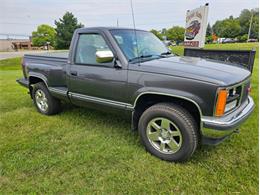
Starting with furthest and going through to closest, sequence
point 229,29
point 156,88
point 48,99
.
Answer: point 229,29 < point 48,99 < point 156,88

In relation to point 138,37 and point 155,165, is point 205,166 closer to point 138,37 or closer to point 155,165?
point 155,165

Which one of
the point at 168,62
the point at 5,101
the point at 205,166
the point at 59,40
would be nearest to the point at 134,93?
the point at 168,62

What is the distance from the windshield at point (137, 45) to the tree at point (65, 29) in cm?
4239

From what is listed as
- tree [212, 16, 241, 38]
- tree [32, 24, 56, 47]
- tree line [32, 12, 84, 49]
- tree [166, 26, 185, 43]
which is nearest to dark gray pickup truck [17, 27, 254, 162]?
tree line [32, 12, 84, 49]

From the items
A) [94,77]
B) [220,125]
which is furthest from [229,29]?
[220,125]

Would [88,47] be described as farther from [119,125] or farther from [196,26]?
[196,26]

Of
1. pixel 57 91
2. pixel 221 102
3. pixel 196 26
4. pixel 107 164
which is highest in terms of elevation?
pixel 196 26

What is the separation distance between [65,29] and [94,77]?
45.2 meters

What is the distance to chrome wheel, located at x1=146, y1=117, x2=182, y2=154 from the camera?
2.71 meters

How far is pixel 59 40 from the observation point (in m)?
43.2

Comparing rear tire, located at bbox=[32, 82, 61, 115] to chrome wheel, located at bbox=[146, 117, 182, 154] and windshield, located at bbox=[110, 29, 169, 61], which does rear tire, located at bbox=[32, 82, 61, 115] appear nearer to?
windshield, located at bbox=[110, 29, 169, 61]

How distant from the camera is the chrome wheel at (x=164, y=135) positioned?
271 cm

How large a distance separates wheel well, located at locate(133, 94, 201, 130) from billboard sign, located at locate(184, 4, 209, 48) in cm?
547

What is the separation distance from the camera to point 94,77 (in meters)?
3.27
